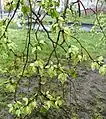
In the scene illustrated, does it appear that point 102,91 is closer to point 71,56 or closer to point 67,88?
point 67,88

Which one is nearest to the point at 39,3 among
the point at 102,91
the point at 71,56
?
the point at 71,56

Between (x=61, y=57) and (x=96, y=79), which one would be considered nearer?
(x=96, y=79)

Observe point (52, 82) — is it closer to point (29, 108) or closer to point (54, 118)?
point (54, 118)

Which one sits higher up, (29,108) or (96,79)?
(29,108)

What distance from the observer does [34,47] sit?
1359mm

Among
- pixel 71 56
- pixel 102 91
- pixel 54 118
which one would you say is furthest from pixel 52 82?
pixel 71 56

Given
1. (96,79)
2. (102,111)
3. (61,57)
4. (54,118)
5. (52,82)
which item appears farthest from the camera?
(61,57)

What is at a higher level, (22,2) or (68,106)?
(22,2)

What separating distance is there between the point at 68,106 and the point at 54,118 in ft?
0.88

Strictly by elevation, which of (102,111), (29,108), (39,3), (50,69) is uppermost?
(39,3)

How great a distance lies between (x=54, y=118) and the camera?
3.28 metres

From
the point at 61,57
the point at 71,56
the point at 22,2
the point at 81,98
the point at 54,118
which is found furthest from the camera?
the point at 61,57

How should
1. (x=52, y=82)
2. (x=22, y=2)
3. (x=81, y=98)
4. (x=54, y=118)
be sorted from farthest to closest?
1. (x=52, y=82)
2. (x=81, y=98)
3. (x=54, y=118)
4. (x=22, y=2)

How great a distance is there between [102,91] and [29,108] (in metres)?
2.97
